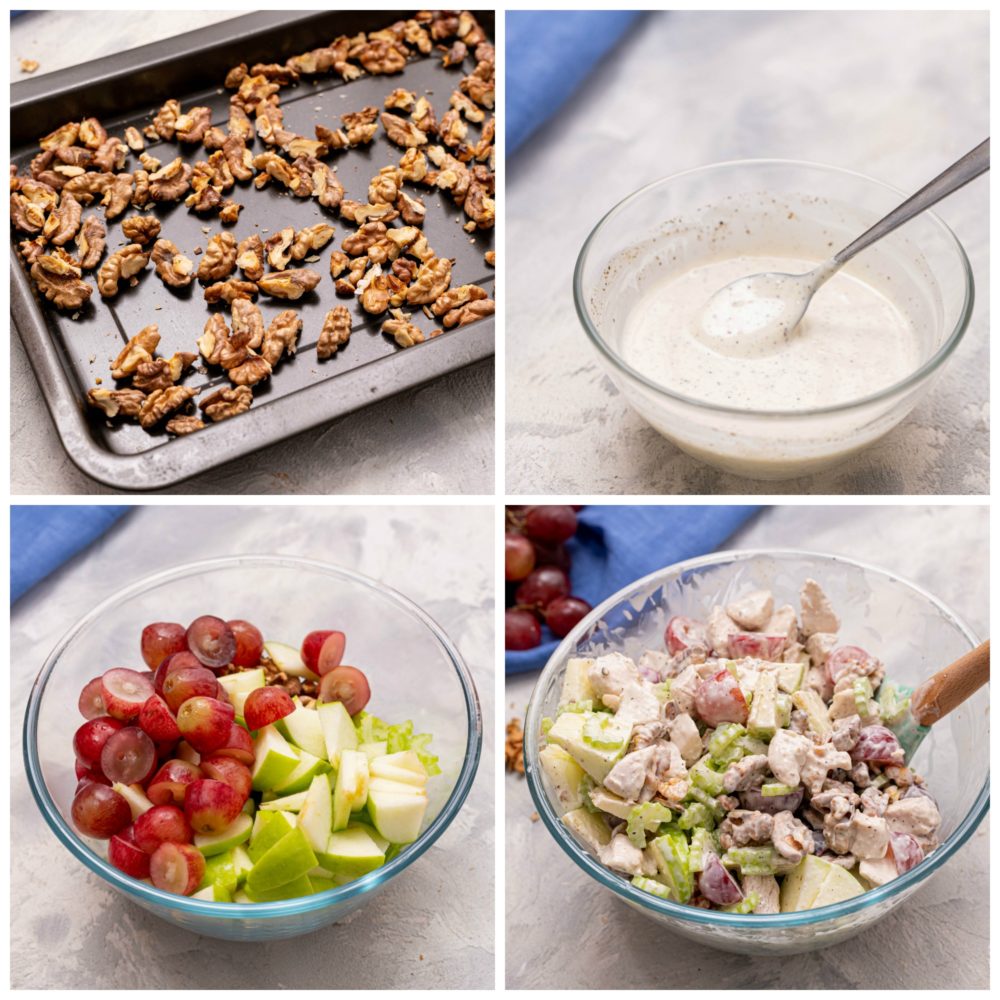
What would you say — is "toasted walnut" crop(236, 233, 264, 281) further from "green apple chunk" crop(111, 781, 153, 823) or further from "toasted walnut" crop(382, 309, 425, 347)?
"green apple chunk" crop(111, 781, 153, 823)

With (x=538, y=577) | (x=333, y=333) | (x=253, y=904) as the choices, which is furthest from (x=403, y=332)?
(x=253, y=904)

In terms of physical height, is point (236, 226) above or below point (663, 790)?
above

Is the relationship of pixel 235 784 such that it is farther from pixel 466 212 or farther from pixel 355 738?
pixel 466 212

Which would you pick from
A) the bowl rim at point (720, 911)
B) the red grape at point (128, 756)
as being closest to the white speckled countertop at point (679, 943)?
the bowl rim at point (720, 911)

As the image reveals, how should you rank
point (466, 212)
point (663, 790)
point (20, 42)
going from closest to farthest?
point (663, 790) → point (466, 212) → point (20, 42)

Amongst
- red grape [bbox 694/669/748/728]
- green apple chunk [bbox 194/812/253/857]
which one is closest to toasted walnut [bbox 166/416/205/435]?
green apple chunk [bbox 194/812/253/857]

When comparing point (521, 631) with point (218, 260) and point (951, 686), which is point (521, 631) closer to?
point (951, 686)

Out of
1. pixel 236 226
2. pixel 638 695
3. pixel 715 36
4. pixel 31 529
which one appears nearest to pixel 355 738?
pixel 638 695
